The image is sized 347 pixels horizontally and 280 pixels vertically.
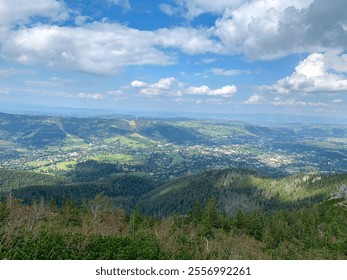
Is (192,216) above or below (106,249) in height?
below

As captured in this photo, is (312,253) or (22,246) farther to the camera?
(312,253)

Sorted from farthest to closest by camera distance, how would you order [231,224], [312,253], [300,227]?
[231,224], [300,227], [312,253]

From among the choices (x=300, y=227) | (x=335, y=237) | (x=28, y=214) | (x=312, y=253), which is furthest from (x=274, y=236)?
(x=28, y=214)
